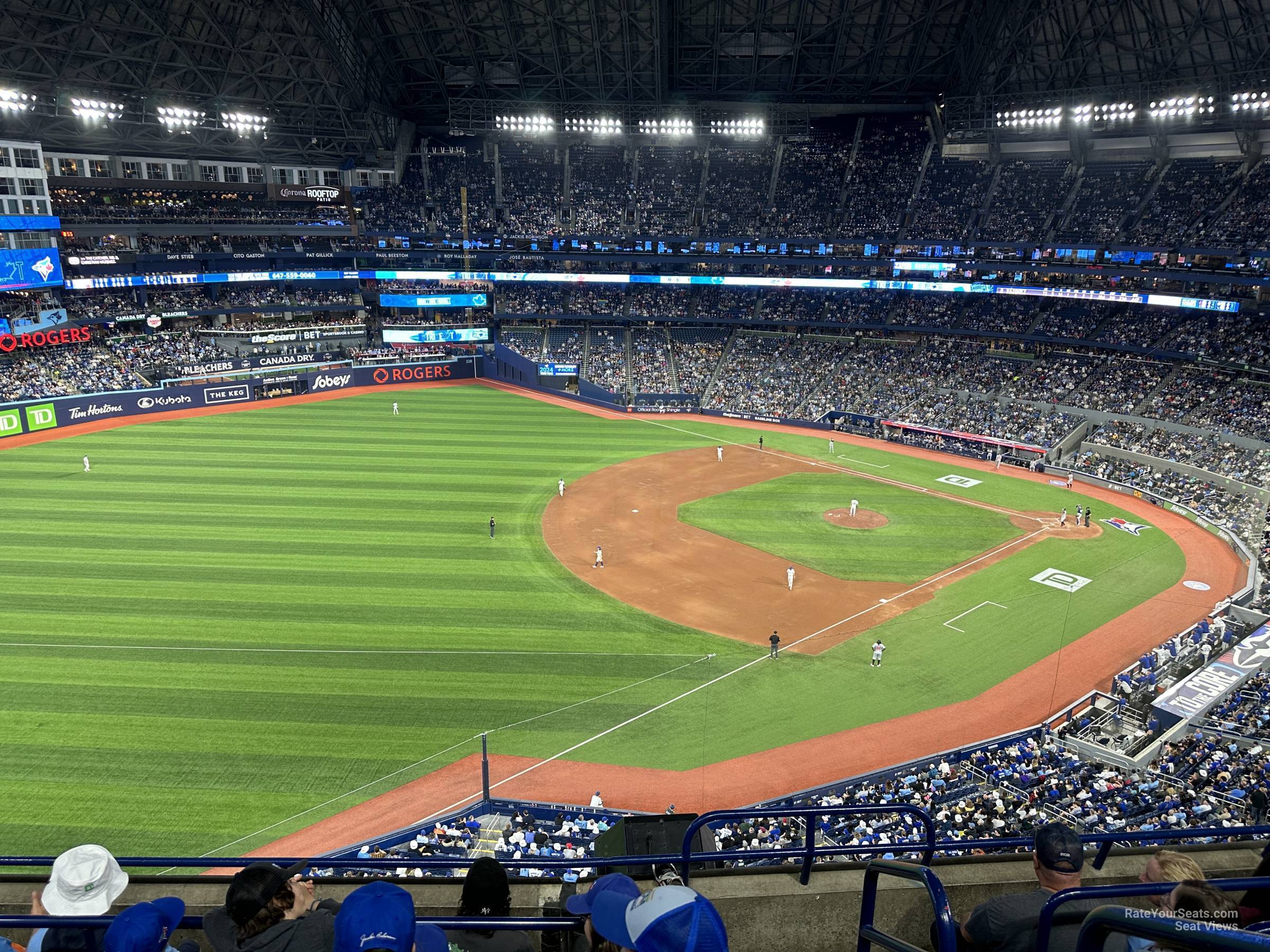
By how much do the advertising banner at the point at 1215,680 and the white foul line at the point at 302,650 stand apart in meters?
17.2

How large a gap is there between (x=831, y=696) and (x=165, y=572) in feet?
86.4

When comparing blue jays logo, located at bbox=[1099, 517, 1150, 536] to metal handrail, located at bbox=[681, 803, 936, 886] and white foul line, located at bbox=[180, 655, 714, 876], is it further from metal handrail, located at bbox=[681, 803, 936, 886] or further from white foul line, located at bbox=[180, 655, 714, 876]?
metal handrail, located at bbox=[681, 803, 936, 886]

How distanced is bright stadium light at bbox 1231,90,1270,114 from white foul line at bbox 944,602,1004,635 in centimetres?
3752

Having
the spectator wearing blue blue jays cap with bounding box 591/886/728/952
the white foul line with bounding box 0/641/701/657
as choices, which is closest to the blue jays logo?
the white foul line with bounding box 0/641/701/657

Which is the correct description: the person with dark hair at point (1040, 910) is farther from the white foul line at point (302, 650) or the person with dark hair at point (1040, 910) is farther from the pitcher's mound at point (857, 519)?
the pitcher's mound at point (857, 519)

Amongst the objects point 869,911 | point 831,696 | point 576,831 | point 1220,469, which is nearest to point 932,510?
point 1220,469

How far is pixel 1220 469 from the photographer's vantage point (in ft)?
146

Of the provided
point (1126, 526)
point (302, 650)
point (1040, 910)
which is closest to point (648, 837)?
point (1040, 910)

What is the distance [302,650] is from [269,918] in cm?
2490

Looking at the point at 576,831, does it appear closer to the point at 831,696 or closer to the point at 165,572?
the point at 831,696

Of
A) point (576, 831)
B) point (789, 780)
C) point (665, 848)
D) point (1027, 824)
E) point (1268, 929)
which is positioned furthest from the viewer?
point (789, 780)

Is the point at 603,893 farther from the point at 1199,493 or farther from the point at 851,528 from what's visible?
the point at 1199,493

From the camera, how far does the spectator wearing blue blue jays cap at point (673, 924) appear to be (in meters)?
3.25

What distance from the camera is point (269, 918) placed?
4660mm
